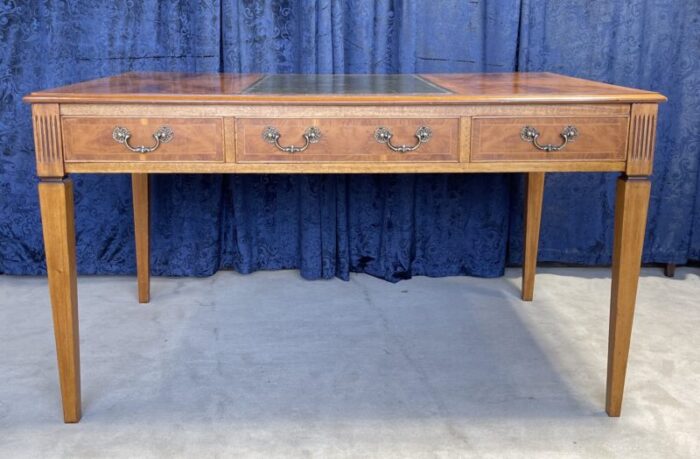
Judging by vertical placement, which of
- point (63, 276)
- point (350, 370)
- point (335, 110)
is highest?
point (335, 110)

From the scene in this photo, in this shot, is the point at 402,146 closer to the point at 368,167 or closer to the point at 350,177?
the point at 368,167

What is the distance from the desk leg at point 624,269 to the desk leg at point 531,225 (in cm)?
82

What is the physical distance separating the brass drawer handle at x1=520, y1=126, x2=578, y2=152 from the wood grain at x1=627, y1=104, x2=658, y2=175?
0.15 m

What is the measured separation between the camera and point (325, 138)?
189cm

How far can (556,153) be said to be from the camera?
6.27 ft

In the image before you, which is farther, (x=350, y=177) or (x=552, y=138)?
(x=350, y=177)

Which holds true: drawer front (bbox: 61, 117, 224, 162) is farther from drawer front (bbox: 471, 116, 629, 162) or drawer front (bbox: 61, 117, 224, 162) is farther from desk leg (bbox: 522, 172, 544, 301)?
desk leg (bbox: 522, 172, 544, 301)

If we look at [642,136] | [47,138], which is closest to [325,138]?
[47,138]

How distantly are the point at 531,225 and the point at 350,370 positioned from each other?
982 millimetres

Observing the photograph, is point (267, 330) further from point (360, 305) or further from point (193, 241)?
point (193, 241)

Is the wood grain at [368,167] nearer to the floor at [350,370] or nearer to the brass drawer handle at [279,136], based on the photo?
the brass drawer handle at [279,136]

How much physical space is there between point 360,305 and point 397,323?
0.76 ft

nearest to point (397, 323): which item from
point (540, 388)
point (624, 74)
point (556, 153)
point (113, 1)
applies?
point (540, 388)

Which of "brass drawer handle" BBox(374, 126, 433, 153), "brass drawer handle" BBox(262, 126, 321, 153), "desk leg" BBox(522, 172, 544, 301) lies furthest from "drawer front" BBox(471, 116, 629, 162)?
"desk leg" BBox(522, 172, 544, 301)
